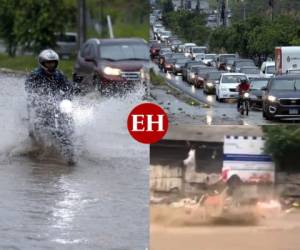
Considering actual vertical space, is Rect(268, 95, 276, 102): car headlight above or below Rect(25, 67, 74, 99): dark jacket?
above

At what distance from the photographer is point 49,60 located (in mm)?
10906

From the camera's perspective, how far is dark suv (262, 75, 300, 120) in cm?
565

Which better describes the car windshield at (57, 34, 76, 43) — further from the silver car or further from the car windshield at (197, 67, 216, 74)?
the car windshield at (197, 67, 216, 74)

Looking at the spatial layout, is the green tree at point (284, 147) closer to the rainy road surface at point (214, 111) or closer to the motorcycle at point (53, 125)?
the rainy road surface at point (214, 111)

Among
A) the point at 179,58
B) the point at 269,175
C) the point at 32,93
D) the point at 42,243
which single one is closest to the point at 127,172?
the point at 32,93

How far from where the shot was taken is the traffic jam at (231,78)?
567cm

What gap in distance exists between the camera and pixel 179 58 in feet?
20.0

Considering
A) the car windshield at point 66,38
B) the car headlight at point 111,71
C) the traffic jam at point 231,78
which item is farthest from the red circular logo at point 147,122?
the car headlight at point 111,71

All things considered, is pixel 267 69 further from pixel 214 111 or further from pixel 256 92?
pixel 214 111

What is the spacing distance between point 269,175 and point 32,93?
20.9ft

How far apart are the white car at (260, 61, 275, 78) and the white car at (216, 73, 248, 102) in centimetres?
12

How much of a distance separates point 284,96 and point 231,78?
1.39 ft

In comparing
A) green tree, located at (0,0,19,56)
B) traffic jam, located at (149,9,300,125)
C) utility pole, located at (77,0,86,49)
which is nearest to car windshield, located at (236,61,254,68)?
traffic jam, located at (149,9,300,125)

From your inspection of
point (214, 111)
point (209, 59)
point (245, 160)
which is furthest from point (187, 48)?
point (245, 160)
